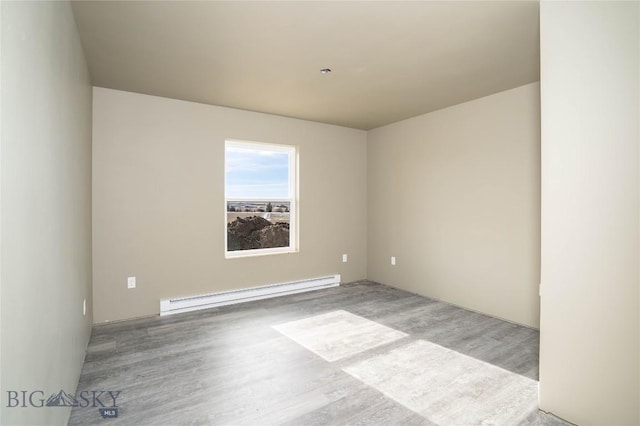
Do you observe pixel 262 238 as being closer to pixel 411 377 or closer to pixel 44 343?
pixel 411 377

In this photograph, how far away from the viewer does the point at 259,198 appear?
4574mm

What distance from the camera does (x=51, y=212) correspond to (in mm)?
1617

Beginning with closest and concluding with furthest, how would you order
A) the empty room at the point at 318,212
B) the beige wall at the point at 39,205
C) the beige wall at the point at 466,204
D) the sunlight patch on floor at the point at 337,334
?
1. the beige wall at the point at 39,205
2. the empty room at the point at 318,212
3. the sunlight patch on floor at the point at 337,334
4. the beige wall at the point at 466,204

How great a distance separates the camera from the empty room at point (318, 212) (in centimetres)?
170

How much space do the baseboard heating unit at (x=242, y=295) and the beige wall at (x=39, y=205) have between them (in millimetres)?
1438

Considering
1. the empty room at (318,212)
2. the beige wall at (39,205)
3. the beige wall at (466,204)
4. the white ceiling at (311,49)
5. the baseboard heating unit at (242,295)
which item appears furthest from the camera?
the baseboard heating unit at (242,295)

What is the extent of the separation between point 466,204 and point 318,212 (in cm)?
199

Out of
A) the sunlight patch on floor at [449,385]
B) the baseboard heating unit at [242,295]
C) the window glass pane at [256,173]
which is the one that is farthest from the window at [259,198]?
the sunlight patch on floor at [449,385]

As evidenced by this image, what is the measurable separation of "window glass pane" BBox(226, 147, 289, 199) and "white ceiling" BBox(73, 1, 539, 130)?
31.0 inches

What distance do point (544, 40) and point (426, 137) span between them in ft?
8.21

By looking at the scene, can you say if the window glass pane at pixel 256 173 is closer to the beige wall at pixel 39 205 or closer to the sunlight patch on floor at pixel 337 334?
the sunlight patch on floor at pixel 337 334

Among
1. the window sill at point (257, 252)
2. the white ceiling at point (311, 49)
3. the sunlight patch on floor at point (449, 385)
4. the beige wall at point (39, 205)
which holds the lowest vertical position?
the sunlight patch on floor at point (449, 385)

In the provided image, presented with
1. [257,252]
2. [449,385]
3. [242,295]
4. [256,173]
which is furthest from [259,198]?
[449,385]

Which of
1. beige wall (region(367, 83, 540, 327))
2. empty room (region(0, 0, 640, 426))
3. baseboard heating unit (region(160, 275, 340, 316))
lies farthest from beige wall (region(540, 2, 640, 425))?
baseboard heating unit (region(160, 275, 340, 316))
